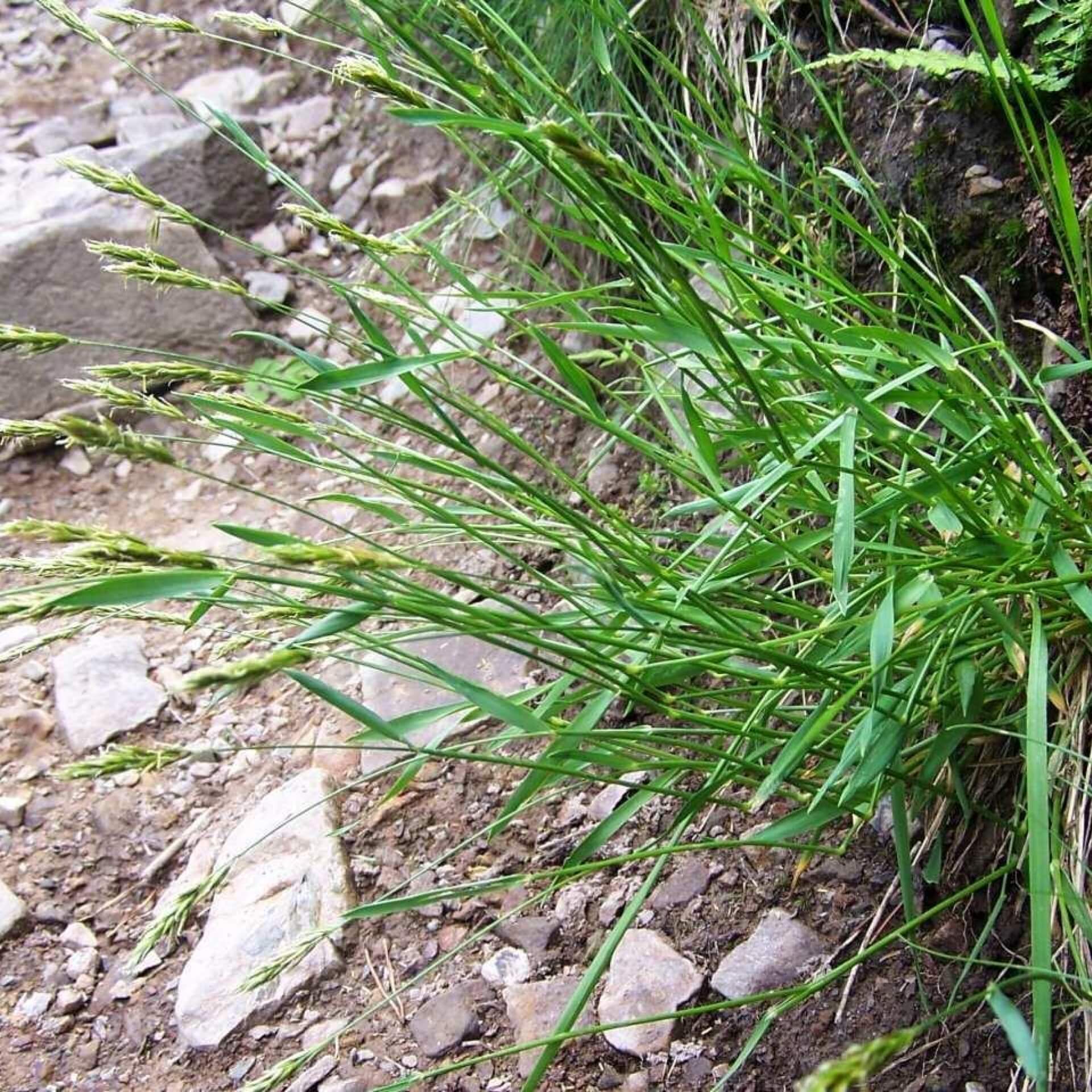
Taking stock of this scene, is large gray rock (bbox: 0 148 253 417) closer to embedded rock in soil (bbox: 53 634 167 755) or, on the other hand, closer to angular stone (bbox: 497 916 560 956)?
embedded rock in soil (bbox: 53 634 167 755)

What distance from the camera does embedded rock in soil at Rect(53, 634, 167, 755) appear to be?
2.20 meters

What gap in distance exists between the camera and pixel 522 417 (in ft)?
8.66

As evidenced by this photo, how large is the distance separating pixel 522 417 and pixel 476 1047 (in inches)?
57.3

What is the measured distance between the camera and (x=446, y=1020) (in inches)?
62.1

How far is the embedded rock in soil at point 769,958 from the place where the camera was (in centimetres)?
148

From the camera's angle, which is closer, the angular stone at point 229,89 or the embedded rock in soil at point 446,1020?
the embedded rock in soil at point 446,1020

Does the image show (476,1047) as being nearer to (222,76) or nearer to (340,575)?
(340,575)

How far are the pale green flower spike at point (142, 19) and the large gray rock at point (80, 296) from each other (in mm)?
1712

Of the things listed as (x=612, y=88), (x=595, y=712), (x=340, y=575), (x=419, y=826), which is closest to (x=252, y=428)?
(x=340, y=575)

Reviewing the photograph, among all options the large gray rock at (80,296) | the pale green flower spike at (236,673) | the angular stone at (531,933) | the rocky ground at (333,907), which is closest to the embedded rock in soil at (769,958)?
the rocky ground at (333,907)

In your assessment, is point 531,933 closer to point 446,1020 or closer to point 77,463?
point 446,1020

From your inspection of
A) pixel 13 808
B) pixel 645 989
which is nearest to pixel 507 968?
pixel 645 989

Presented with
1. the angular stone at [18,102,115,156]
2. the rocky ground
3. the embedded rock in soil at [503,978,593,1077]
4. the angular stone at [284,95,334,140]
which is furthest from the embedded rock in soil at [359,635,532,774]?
the angular stone at [18,102,115,156]

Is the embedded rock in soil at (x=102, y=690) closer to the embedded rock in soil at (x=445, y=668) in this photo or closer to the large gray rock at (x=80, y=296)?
the embedded rock in soil at (x=445, y=668)
